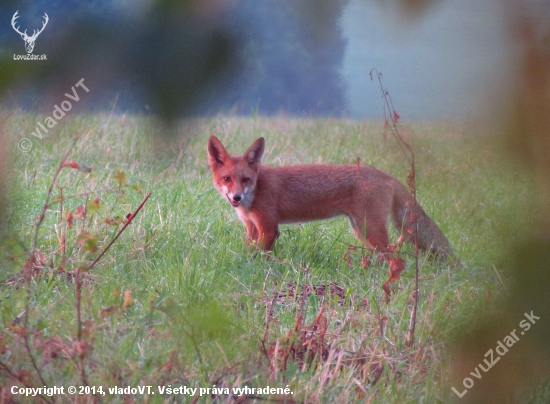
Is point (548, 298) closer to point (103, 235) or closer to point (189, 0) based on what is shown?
point (189, 0)

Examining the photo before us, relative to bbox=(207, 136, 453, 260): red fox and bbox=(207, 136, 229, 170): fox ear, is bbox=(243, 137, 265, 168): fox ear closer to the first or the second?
bbox=(207, 136, 453, 260): red fox

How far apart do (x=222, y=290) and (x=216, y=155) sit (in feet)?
6.65

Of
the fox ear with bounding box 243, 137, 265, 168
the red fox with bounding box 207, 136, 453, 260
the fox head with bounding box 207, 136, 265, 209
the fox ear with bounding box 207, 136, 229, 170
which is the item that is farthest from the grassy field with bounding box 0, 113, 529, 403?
the fox ear with bounding box 243, 137, 265, 168

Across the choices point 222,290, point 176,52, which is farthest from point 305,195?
point 176,52

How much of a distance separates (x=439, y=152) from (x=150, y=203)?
4654 mm

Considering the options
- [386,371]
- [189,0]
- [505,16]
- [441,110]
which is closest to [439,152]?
[441,110]

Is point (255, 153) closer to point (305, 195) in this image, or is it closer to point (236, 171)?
point (236, 171)

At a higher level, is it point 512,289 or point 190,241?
point 512,289

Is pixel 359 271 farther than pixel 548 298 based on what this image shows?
Yes

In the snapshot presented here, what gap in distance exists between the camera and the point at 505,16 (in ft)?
3.09

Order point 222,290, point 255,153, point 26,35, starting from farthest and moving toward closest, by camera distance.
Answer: point 255,153
point 222,290
point 26,35

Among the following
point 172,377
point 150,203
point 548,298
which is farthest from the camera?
point 150,203

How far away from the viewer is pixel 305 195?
5.27 metres

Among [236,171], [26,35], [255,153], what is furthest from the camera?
[255,153]
